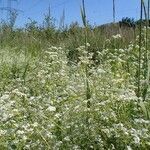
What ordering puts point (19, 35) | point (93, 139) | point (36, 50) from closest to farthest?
point (93, 139), point (36, 50), point (19, 35)

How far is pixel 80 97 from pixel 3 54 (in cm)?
498

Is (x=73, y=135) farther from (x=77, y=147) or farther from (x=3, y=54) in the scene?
(x=3, y=54)

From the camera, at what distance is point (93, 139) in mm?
3373

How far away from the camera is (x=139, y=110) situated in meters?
3.74

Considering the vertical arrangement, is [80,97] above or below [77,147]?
above

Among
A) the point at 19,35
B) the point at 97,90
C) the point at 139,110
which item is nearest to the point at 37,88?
the point at 97,90

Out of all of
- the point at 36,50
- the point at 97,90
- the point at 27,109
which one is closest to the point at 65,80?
the point at 97,90

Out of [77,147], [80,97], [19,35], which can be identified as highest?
[19,35]

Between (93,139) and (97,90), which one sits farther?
(97,90)

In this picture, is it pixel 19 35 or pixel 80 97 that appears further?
pixel 19 35

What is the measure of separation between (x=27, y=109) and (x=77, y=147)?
63 centimetres

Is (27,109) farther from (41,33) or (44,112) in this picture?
(41,33)

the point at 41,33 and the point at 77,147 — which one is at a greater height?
the point at 41,33

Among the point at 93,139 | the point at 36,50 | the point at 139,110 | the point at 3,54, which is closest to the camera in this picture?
the point at 93,139
